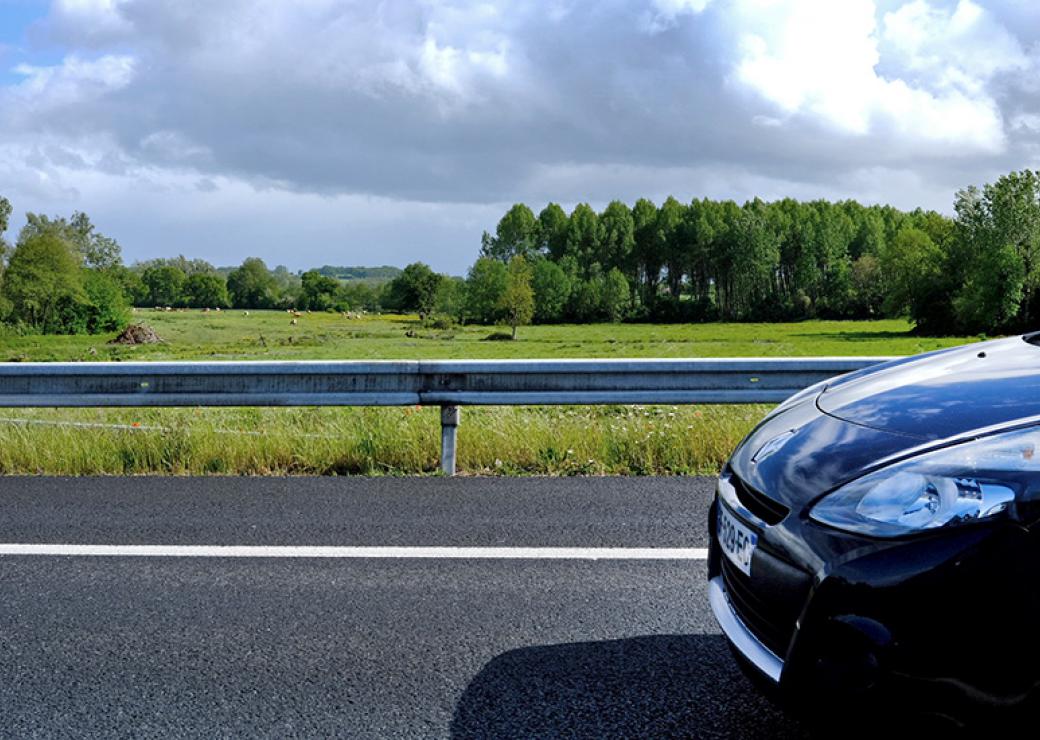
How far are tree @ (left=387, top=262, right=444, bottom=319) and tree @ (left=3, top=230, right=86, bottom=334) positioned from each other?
167 feet

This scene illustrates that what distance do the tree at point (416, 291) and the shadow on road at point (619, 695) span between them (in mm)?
132600

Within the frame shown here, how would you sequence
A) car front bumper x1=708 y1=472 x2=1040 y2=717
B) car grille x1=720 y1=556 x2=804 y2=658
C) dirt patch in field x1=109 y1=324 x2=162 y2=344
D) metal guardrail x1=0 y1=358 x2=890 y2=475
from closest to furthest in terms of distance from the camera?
car front bumper x1=708 y1=472 x2=1040 y2=717 < car grille x1=720 y1=556 x2=804 y2=658 < metal guardrail x1=0 y1=358 x2=890 y2=475 < dirt patch in field x1=109 y1=324 x2=162 y2=344

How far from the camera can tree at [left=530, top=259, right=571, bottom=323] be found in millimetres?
144500

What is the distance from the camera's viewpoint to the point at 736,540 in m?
2.41

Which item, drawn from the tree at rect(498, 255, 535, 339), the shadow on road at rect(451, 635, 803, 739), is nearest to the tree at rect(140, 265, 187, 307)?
the tree at rect(498, 255, 535, 339)

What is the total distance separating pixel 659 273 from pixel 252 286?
7843 cm

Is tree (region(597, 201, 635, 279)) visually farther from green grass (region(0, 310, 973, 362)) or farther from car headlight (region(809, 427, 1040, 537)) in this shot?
car headlight (region(809, 427, 1040, 537))

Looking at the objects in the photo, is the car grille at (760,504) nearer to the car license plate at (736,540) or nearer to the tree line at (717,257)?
the car license plate at (736,540)

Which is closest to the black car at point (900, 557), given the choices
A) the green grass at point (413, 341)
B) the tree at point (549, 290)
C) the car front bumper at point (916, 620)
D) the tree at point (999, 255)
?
the car front bumper at point (916, 620)

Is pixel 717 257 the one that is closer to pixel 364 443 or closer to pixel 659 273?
pixel 659 273

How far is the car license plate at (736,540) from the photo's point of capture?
2.31 metres

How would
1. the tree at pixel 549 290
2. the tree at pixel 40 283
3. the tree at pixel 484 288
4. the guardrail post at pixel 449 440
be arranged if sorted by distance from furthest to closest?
1. the tree at pixel 549 290
2. the tree at pixel 484 288
3. the tree at pixel 40 283
4. the guardrail post at pixel 449 440

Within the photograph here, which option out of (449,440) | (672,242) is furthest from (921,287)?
(449,440)

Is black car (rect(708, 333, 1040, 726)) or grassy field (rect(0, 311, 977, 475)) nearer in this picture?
black car (rect(708, 333, 1040, 726))
